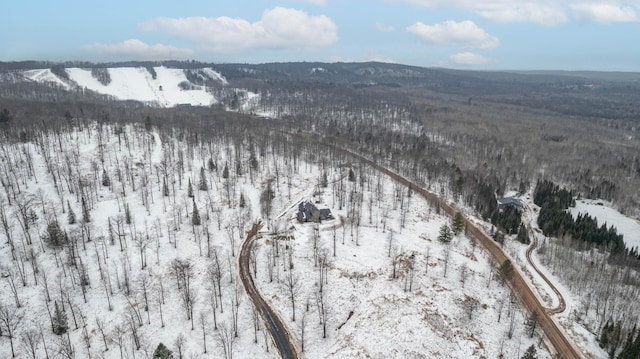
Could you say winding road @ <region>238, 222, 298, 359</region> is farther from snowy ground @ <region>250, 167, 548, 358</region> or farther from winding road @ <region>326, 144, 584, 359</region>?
winding road @ <region>326, 144, 584, 359</region>

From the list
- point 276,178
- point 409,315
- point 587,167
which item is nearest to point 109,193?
point 276,178

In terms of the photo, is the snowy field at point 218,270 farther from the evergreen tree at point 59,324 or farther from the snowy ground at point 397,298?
the evergreen tree at point 59,324

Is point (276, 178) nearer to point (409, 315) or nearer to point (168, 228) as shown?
point (168, 228)

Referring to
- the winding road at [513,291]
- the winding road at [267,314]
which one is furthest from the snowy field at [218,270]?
the winding road at [513,291]

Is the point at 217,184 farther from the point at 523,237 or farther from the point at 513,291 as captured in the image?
the point at 523,237

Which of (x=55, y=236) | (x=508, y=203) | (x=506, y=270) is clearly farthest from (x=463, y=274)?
(x=55, y=236)
